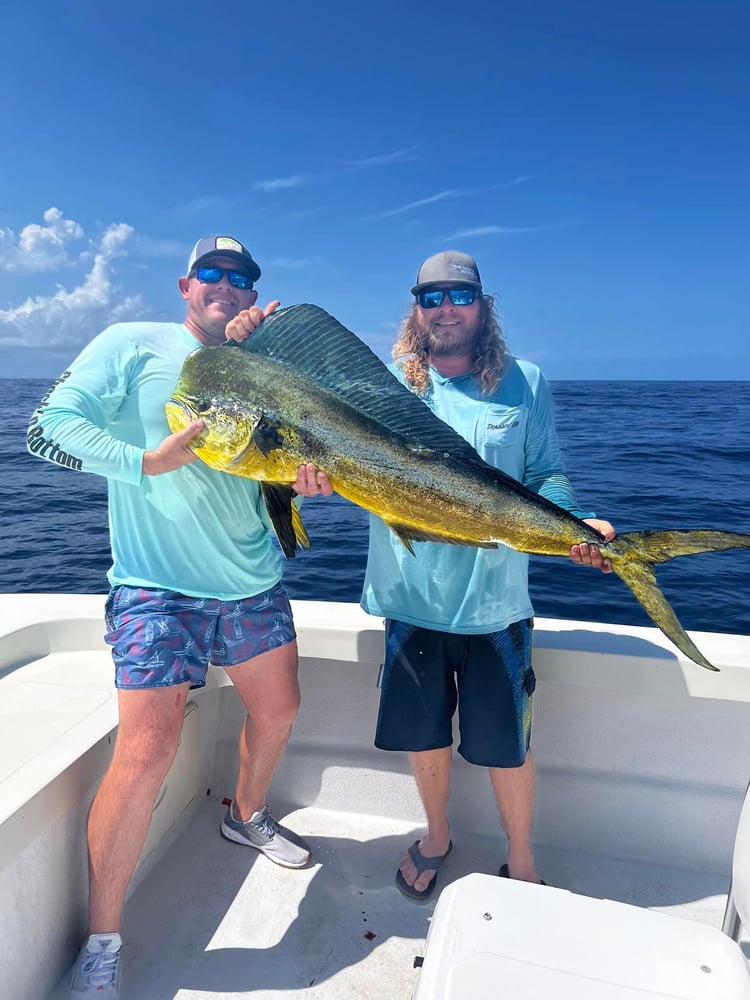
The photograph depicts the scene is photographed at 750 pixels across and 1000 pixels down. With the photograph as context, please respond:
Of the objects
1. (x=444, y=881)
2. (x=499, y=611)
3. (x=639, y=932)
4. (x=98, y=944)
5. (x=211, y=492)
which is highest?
(x=211, y=492)

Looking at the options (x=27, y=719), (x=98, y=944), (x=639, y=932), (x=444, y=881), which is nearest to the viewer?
(x=639, y=932)

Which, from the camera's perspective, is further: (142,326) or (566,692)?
(566,692)

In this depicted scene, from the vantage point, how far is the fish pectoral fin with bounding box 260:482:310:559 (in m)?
1.85

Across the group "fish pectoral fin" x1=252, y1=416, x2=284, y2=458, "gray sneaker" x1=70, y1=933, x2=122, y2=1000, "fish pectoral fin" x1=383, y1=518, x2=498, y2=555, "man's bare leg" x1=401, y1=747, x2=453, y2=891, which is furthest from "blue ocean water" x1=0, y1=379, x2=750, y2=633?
Answer: "fish pectoral fin" x1=252, y1=416, x2=284, y2=458

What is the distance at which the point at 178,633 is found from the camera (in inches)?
76.5

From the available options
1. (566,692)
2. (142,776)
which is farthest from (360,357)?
(566,692)

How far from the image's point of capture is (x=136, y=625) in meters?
1.91

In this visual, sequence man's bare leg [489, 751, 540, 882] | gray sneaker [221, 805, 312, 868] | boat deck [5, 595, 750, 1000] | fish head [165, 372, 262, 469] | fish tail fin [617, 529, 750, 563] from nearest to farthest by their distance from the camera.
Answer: fish tail fin [617, 529, 750, 563]
fish head [165, 372, 262, 469]
boat deck [5, 595, 750, 1000]
man's bare leg [489, 751, 540, 882]
gray sneaker [221, 805, 312, 868]

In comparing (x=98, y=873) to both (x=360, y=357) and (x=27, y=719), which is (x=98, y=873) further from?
(x=360, y=357)

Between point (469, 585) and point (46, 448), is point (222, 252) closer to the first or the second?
point (46, 448)

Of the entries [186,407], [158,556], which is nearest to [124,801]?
[158,556]

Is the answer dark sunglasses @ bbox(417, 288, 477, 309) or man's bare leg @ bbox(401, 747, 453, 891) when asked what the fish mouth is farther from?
man's bare leg @ bbox(401, 747, 453, 891)

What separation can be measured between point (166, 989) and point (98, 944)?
0.87ft

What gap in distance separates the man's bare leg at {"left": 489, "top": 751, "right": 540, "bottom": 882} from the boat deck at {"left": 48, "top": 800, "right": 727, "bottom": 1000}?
285mm
